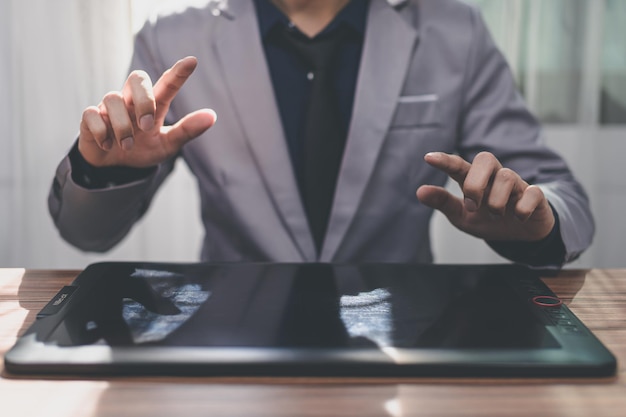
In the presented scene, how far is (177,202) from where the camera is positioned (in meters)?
1.90

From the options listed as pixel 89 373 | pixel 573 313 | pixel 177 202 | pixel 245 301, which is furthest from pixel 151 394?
pixel 177 202

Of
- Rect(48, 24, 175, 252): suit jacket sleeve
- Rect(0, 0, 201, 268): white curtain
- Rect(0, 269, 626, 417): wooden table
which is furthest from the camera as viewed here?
Rect(0, 0, 201, 268): white curtain

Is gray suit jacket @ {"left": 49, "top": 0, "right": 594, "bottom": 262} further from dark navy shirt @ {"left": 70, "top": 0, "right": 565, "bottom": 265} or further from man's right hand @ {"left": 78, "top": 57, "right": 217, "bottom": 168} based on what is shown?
man's right hand @ {"left": 78, "top": 57, "right": 217, "bottom": 168}

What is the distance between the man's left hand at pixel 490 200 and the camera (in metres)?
0.71

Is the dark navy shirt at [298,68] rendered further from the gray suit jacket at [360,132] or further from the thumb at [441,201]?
the thumb at [441,201]

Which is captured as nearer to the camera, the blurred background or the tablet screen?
the tablet screen

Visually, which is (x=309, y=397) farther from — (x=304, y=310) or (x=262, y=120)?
(x=262, y=120)

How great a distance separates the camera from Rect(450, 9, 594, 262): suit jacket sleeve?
1116 millimetres

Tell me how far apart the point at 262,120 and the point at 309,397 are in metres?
0.66

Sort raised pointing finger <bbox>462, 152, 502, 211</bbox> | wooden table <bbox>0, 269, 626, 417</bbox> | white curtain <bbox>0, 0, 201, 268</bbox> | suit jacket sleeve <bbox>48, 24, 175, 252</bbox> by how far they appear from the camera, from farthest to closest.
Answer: white curtain <bbox>0, 0, 201, 268</bbox>
suit jacket sleeve <bbox>48, 24, 175, 252</bbox>
raised pointing finger <bbox>462, 152, 502, 211</bbox>
wooden table <bbox>0, 269, 626, 417</bbox>

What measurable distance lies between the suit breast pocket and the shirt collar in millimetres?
136

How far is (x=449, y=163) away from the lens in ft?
2.41

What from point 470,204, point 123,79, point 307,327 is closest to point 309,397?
point 307,327

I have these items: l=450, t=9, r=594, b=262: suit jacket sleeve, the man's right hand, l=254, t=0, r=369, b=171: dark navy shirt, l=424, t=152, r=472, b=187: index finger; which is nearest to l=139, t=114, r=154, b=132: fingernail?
the man's right hand
